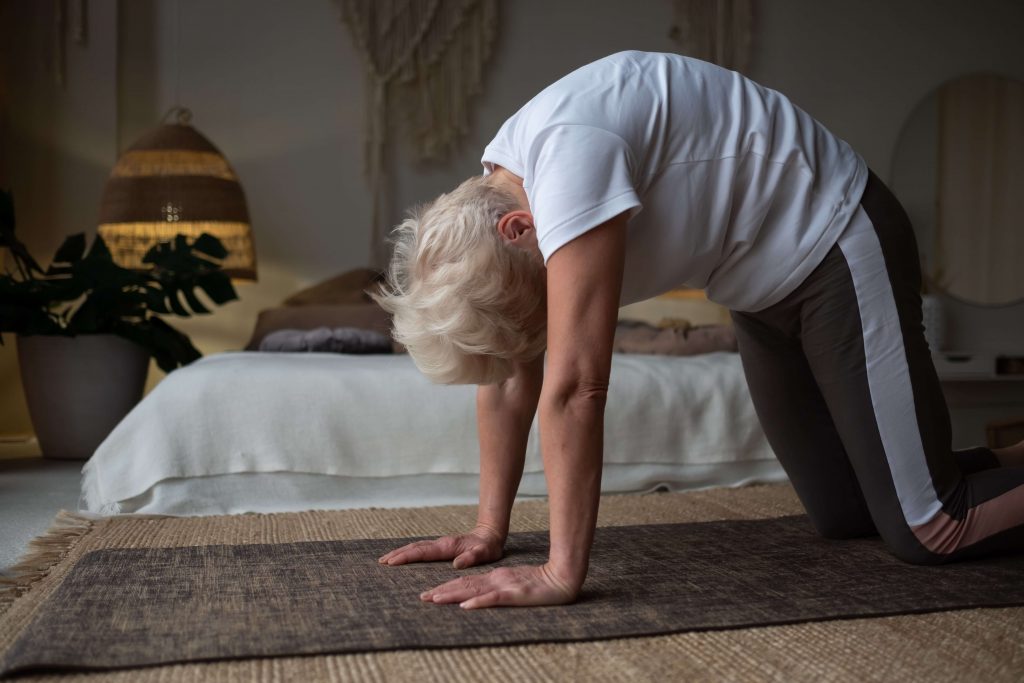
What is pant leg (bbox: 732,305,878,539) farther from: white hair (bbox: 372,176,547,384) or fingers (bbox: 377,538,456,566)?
fingers (bbox: 377,538,456,566)

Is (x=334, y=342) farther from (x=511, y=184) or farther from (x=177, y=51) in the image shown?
(x=177, y=51)

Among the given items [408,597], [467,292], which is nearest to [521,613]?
[408,597]

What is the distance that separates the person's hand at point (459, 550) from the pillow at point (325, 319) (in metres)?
1.73

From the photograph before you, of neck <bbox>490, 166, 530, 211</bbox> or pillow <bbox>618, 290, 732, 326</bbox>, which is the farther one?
pillow <bbox>618, 290, 732, 326</bbox>

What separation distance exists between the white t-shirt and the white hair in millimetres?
77

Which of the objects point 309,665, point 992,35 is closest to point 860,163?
point 309,665

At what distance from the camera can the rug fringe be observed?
1.40 metres

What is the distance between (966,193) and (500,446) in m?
3.78

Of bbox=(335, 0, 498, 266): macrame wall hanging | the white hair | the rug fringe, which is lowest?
the rug fringe

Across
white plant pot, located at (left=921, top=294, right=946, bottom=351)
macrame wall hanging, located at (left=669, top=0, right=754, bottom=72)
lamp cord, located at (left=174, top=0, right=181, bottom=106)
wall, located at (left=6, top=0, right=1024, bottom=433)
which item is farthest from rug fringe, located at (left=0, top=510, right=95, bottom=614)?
white plant pot, located at (left=921, top=294, right=946, bottom=351)

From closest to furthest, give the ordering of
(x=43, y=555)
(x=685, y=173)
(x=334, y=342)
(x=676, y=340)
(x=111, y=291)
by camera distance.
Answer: (x=685, y=173) → (x=43, y=555) → (x=676, y=340) → (x=334, y=342) → (x=111, y=291)

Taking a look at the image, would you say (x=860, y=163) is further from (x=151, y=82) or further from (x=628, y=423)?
(x=151, y=82)

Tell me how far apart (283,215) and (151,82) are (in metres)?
0.73

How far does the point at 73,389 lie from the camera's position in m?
3.29
